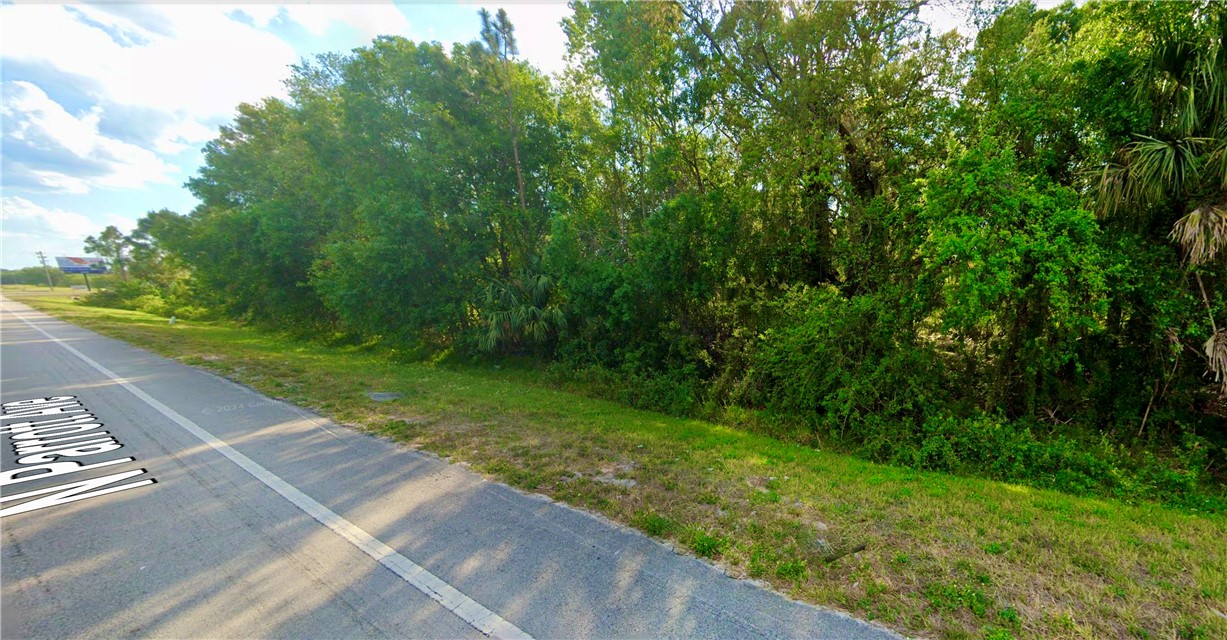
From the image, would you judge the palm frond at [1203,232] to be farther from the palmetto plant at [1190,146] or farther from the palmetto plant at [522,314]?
the palmetto plant at [522,314]

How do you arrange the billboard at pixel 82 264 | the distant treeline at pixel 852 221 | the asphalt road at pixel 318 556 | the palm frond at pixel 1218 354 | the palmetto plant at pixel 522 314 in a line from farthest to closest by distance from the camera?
→ the billboard at pixel 82 264 < the palmetto plant at pixel 522 314 < the distant treeline at pixel 852 221 < the palm frond at pixel 1218 354 < the asphalt road at pixel 318 556

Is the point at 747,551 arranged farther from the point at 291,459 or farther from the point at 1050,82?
the point at 1050,82

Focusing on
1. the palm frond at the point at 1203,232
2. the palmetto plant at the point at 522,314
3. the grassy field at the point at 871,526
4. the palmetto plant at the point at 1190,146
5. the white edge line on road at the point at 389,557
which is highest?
the palmetto plant at the point at 1190,146

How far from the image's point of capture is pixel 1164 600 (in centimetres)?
274

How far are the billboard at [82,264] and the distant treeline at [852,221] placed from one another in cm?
7630

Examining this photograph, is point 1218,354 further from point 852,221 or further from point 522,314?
point 522,314

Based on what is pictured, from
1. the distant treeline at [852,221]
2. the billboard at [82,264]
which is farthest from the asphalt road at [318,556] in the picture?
the billboard at [82,264]

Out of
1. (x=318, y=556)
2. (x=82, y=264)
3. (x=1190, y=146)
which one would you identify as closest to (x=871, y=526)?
(x=318, y=556)

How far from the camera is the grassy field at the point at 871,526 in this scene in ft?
8.75

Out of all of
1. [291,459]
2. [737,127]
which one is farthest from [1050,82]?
[291,459]

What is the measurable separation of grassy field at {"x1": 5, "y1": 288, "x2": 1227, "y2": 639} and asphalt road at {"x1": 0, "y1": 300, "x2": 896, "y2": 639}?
1.11 ft

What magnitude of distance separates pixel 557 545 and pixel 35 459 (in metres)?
6.23

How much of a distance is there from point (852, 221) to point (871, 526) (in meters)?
5.34

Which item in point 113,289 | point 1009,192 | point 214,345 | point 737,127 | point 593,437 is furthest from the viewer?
point 113,289
